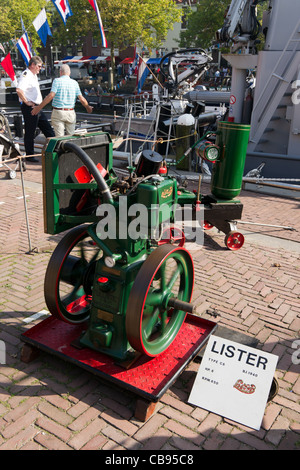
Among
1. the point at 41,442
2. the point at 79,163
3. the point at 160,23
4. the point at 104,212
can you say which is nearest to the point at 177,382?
the point at 41,442

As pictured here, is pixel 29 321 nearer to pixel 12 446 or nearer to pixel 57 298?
pixel 57 298

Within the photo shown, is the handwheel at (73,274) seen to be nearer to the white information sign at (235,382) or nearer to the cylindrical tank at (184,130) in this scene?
the white information sign at (235,382)

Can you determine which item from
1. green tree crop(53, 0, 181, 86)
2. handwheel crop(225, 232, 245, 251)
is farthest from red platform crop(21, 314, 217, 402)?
green tree crop(53, 0, 181, 86)

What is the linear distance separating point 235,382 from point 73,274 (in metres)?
1.45

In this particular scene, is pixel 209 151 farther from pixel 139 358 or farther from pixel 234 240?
pixel 139 358

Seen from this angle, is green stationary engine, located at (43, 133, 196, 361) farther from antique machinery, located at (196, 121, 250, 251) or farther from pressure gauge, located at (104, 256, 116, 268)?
antique machinery, located at (196, 121, 250, 251)

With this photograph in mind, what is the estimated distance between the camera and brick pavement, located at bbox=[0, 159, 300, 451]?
103 inches

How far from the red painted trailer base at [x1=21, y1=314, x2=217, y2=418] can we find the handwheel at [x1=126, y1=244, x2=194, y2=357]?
0.11 m

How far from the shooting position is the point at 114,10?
30.6 meters

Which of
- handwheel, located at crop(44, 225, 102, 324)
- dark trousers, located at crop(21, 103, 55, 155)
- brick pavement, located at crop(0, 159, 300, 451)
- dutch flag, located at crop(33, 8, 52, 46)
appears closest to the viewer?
brick pavement, located at crop(0, 159, 300, 451)

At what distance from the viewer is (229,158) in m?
5.32

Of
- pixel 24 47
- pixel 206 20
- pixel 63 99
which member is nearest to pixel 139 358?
pixel 63 99
